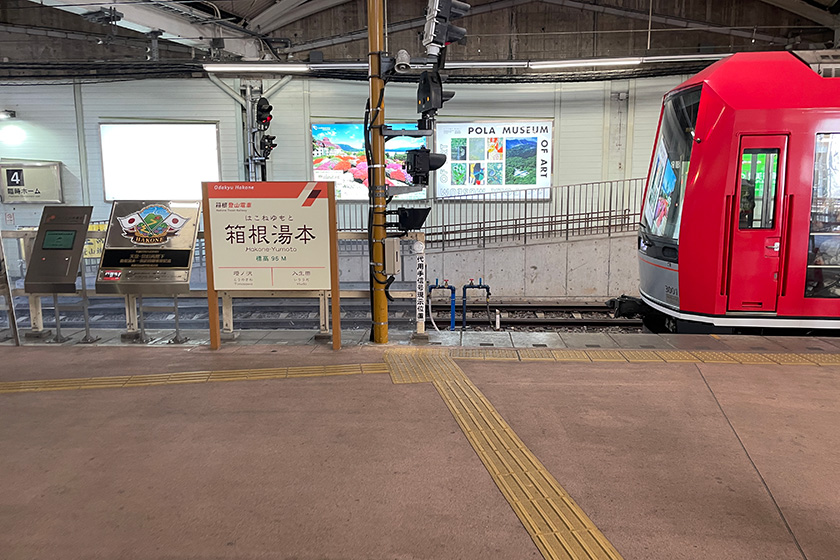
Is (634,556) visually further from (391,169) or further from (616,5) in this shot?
(616,5)

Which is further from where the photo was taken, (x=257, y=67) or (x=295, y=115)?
(x=295, y=115)

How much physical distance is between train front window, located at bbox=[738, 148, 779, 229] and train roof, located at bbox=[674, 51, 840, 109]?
501mm

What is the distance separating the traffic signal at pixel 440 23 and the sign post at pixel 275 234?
1.83 m

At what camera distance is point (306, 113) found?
588 inches

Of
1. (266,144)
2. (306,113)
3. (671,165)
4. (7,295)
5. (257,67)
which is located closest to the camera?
(7,295)

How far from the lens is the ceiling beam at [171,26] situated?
10.1 metres

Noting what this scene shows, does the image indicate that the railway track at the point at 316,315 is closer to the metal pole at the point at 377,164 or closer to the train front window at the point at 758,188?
the metal pole at the point at 377,164

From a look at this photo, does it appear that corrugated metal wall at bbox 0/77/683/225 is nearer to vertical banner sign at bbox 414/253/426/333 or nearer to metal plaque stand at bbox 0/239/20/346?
metal plaque stand at bbox 0/239/20/346

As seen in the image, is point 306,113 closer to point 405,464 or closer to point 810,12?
point 810,12

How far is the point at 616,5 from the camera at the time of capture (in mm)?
14266

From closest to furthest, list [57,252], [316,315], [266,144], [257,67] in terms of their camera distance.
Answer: [57,252], [316,315], [257,67], [266,144]

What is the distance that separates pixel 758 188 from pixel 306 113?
1189 centimetres

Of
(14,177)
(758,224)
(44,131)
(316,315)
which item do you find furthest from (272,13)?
(758,224)

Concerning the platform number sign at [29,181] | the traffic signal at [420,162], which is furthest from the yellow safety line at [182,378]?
the platform number sign at [29,181]
